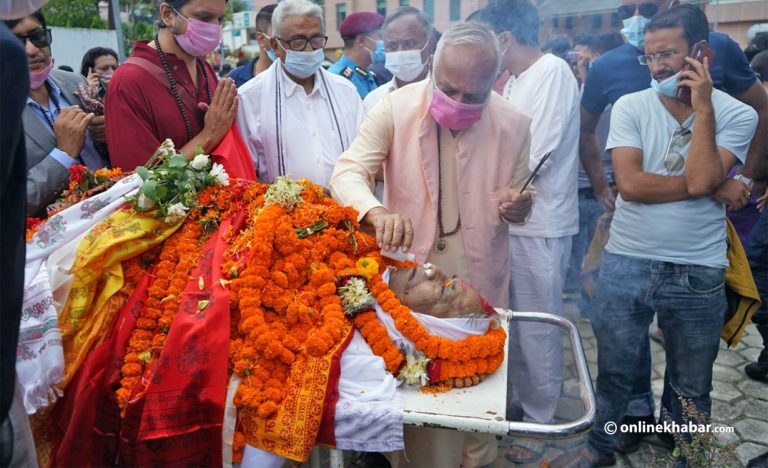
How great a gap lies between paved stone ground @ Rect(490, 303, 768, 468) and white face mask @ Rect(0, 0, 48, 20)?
340cm

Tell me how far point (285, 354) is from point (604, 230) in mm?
2781

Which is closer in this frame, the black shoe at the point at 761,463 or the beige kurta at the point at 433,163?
the black shoe at the point at 761,463

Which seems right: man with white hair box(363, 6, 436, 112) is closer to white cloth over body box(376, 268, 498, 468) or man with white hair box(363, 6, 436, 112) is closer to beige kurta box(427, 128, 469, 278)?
beige kurta box(427, 128, 469, 278)

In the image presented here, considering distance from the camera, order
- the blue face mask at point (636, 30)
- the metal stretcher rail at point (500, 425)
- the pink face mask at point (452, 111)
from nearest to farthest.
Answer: the metal stretcher rail at point (500, 425) < the pink face mask at point (452, 111) < the blue face mask at point (636, 30)

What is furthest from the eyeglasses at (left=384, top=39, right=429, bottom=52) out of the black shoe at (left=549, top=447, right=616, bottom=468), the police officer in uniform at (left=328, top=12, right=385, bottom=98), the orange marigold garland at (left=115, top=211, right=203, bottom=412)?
the black shoe at (left=549, top=447, right=616, bottom=468)

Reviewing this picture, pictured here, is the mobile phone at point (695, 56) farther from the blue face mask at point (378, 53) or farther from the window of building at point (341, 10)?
the window of building at point (341, 10)

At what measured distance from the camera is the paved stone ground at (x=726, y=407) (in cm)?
364

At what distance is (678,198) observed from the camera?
3.06 m

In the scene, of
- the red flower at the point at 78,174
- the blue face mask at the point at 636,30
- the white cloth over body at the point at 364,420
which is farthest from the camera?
the blue face mask at the point at 636,30

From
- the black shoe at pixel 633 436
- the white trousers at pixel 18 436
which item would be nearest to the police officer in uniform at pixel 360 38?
the black shoe at pixel 633 436

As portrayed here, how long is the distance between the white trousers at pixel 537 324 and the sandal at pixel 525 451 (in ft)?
0.56

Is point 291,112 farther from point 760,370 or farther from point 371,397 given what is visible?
point 760,370

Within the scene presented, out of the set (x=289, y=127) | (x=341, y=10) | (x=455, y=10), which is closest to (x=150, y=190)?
(x=289, y=127)

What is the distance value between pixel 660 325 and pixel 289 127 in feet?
8.55
